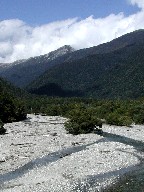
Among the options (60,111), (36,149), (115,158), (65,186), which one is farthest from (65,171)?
(60,111)

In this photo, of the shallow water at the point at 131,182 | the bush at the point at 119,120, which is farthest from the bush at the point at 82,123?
the shallow water at the point at 131,182

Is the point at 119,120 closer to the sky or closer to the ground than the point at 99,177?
closer to the ground

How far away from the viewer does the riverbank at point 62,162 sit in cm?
4325

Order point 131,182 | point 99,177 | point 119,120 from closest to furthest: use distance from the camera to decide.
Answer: point 131,182 → point 99,177 → point 119,120

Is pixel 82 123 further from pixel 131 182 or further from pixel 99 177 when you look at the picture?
pixel 131 182

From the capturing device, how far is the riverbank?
4325cm

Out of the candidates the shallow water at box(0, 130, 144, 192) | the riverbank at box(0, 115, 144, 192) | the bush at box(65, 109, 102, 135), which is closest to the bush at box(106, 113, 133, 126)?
the bush at box(65, 109, 102, 135)

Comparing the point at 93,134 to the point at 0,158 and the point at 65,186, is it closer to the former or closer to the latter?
the point at 0,158

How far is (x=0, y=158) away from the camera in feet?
188

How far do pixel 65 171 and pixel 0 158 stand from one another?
1292cm

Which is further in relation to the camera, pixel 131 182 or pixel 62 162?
pixel 62 162

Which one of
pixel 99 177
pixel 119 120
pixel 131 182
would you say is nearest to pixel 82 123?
pixel 119 120

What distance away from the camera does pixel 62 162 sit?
54500 mm

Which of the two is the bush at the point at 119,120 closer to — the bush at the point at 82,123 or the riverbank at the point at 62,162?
the bush at the point at 82,123
